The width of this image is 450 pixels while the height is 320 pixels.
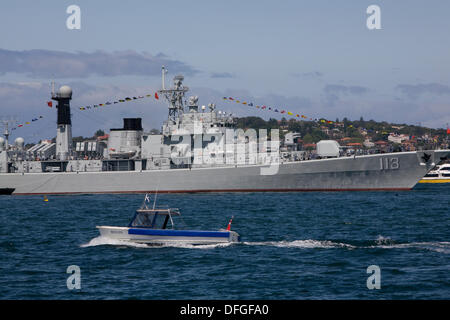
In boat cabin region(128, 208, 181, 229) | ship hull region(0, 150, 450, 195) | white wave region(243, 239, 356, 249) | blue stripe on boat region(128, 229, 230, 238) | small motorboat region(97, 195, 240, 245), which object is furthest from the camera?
ship hull region(0, 150, 450, 195)

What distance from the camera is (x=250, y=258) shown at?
26.3m

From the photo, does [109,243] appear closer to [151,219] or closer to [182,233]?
[151,219]

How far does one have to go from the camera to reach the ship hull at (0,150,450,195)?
214 ft

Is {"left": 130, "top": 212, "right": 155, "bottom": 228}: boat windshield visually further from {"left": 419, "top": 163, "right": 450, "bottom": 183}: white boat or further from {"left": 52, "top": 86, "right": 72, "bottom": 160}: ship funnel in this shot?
{"left": 419, "top": 163, "right": 450, "bottom": 183}: white boat

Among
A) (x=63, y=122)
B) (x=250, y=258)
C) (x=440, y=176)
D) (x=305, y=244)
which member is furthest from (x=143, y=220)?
(x=440, y=176)

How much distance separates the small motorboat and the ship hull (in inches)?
1375

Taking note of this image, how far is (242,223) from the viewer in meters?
39.6

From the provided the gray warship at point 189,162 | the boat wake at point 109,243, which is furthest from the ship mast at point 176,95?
the boat wake at point 109,243

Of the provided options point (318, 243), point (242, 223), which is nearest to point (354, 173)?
point (242, 223)

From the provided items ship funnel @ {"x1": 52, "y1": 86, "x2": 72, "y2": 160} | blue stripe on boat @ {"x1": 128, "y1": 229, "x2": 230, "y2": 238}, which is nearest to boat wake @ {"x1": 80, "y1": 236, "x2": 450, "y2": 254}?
blue stripe on boat @ {"x1": 128, "y1": 229, "x2": 230, "y2": 238}

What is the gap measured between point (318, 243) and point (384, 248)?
326cm

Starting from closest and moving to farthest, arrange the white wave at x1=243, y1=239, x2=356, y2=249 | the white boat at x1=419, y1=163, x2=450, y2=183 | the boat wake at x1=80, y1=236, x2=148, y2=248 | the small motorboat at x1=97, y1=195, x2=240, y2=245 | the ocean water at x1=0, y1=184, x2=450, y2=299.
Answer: the ocean water at x1=0, y1=184, x2=450, y2=299 < the small motorboat at x1=97, y1=195, x2=240, y2=245 < the white wave at x1=243, y1=239, x2=356, y2=249 < the boat wake at x1=80, y1=236, x2=148, y2=248 < the white boat at x1=419, y1=163, x2=450, y2=183

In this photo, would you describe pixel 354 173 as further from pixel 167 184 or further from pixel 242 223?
pixel 242 223
